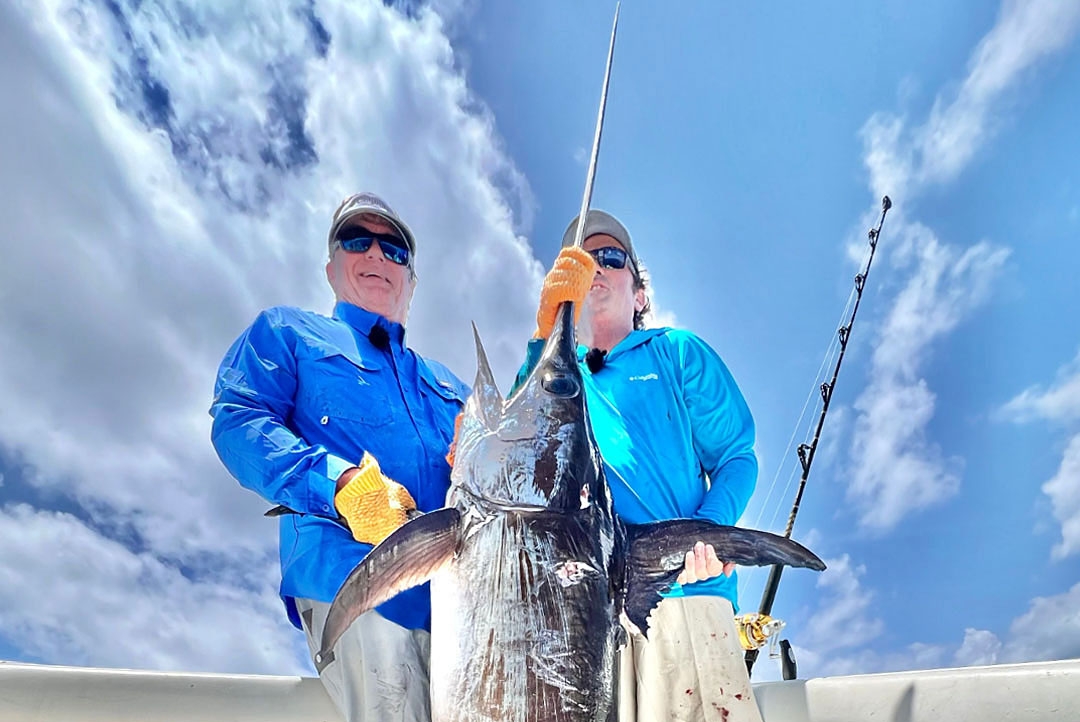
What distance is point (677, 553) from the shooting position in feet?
6.88

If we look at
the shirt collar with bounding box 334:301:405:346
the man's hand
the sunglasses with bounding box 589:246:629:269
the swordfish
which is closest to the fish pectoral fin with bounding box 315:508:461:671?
the swordfish

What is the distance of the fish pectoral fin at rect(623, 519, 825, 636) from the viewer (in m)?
2.02

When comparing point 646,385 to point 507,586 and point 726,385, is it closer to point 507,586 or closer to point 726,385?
point 726,385

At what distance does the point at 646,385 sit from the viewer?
3191 mm

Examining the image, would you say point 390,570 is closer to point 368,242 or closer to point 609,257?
point 368,242

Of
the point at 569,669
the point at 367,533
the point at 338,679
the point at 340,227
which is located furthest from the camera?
the point at 340,227

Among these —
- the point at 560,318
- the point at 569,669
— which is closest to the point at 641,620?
the point at 569,669

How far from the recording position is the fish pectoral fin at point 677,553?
6.64 feet

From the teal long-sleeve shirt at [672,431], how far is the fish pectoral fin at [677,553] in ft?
2.17

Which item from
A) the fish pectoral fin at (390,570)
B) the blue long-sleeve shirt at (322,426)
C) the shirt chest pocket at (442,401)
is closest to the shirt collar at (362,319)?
the blue long-sleeve shirt at (322,426)

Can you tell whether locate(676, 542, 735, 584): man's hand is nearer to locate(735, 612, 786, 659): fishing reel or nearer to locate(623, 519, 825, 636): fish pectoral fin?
locate(623, 519, 825, 636): fish pectoral fin

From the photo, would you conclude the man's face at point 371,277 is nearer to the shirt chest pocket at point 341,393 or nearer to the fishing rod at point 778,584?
the shirt chest pocket at point 341,393

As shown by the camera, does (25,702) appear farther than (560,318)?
Yes

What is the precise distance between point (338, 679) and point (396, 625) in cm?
33
